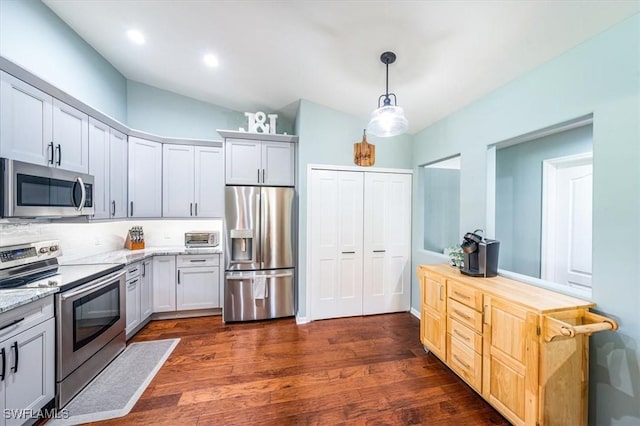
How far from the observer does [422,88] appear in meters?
2.48

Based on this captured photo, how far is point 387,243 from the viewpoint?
11.5ft

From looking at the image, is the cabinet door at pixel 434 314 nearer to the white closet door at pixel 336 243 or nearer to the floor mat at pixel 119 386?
the white closet door at pixel 336 243

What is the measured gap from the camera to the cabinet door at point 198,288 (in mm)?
3303

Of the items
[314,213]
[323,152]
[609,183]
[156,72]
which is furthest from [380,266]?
[156,72]

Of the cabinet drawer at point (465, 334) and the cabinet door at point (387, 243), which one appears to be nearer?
the cabinet drawer at point (465, 334)

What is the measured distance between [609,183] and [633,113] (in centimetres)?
40

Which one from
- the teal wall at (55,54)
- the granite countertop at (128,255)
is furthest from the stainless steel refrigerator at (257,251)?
the teal wall at (55,54)

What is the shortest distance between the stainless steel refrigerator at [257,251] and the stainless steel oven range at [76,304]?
1.14 metres

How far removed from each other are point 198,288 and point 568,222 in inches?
184

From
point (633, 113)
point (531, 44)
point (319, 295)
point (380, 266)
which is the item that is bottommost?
point (319, 295)

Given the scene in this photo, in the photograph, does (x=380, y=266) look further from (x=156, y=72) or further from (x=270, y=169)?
(x=156, y=72)

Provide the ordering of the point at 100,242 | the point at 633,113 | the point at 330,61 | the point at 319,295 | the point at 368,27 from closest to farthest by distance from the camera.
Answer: the point at 633,113 < the point at 368,27 < the point at 330,61 < the point at 100,242 < the point at 319,295

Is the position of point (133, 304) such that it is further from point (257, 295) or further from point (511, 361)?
point (511, 361)

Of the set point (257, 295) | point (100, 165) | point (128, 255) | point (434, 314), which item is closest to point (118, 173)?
point (100, 165)
